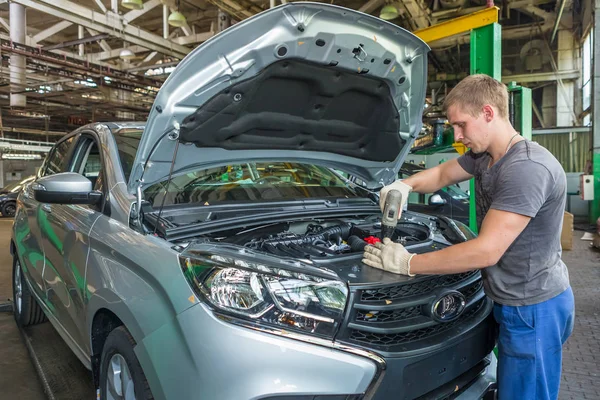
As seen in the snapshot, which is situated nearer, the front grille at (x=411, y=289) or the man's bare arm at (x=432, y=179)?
the front grille at (x=411, y=289)

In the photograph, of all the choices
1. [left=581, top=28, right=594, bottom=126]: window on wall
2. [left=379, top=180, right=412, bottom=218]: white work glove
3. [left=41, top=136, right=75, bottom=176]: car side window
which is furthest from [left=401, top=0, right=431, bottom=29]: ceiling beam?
[left=379, top=180, right=412, bottom=218]: white work glove

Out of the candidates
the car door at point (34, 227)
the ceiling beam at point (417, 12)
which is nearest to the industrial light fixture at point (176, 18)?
the ceiling beam at point (417, 12)

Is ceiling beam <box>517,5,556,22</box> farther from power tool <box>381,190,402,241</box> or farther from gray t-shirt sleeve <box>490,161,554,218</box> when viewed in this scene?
gray t-shirt sleeve <box>490,161,554,218</box>

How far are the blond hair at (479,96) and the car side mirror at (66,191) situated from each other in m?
1.60

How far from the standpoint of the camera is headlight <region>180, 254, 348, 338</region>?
1.32m

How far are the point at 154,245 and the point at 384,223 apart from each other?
0.97 metres

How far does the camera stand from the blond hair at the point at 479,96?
162 cm

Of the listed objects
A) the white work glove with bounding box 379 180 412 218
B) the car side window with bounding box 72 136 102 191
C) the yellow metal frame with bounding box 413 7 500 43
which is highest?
the yellow metal frame with bounding box 413 7 500 43

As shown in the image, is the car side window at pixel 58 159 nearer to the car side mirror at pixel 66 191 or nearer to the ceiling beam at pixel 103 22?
the car side mirror at pixel 66 191

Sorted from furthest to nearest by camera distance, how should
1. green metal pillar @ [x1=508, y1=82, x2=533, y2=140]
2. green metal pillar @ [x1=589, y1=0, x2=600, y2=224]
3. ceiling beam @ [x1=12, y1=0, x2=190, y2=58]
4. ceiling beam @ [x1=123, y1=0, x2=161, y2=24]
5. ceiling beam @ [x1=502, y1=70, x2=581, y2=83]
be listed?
ceiling beam @ [x1=502, y1=70, x2=581, y2=83] → green metal pillar @ [x1=589, y1=0, x2=600, y2=224] → ceiling beam @ [x1=123, y1=0, x2=161, y2=24] → ceiling beam @ [x1=12, y1=0, x2=190, y2=58] → green metal pillar @ [x1=508, y1=82, x2=533, y2=140]

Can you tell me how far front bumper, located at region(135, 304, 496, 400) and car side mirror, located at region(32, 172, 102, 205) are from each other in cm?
89

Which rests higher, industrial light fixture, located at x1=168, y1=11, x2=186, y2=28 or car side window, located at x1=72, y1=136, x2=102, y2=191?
industrial light fixture, located at x1=168, y1=11, x2=186, y2=28

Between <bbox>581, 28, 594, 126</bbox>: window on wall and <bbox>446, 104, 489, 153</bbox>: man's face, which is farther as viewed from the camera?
<bbox>581, 28, 594, 126</bbox>: window on wall

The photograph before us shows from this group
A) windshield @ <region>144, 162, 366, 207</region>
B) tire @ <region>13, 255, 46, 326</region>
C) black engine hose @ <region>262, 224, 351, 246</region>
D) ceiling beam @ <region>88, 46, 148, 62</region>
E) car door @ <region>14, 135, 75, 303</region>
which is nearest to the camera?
black engine hose @ <region>262, 224, 351, 246</region>
